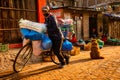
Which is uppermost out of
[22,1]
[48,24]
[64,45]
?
[22,1]

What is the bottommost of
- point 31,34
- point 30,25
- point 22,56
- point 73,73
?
point 73,73

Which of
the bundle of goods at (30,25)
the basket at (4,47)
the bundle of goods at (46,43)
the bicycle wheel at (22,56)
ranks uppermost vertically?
the bundle of goods at (30,25)

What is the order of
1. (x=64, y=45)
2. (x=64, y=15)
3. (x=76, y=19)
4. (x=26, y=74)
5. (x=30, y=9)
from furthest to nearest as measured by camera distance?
(x=76, y=19)
(x=64, y=15)
(x=30, y=9)
(x=64, y=45)
(x=26, y=74)

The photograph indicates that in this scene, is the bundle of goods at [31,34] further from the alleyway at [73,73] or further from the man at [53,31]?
the alleyway at [73,73]

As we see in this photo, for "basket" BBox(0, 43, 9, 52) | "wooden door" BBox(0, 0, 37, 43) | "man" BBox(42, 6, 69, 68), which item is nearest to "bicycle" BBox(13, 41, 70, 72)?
"man" BBox(42, 6, 69, 68)

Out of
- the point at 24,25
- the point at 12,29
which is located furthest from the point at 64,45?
the point at 12,29

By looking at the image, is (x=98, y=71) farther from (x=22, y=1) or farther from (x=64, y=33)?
(x=22, y=1)

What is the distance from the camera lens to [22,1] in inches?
539

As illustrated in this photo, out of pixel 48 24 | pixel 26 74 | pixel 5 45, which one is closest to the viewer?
pixel 26 74

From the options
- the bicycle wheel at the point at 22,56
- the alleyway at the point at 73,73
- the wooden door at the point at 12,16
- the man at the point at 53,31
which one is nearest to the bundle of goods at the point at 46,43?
the man at the point at 53,31

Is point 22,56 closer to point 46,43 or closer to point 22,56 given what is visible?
point 22,56

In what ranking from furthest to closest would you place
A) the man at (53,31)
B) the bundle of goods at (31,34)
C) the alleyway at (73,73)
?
the man at (53,31) < the bundle of goods at (31,34) < the alleyway at (73,73)

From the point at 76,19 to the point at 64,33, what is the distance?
34.8 feet

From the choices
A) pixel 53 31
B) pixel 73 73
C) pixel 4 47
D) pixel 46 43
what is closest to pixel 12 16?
pixel 4 47
